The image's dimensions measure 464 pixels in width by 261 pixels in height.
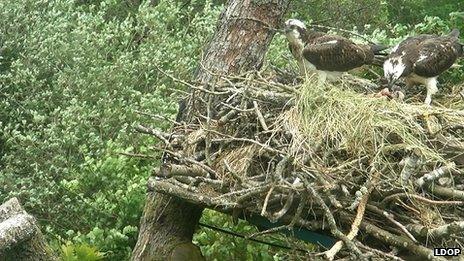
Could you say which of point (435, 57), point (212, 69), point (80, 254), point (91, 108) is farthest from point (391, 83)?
point (91, 108)

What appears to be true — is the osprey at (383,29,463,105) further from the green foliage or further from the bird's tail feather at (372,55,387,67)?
the green foliage

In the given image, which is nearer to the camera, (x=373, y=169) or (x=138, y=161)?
(x=373, y=169)

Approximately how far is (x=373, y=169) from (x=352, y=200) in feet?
0.66

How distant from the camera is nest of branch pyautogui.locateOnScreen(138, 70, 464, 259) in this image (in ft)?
14.9

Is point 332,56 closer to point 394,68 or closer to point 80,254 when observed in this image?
point 394,68

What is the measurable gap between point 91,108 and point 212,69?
324 centimetres

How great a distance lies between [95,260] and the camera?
22.1 ft

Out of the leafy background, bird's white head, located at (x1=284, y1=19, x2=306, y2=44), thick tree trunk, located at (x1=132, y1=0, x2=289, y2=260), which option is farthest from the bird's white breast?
the leafy background

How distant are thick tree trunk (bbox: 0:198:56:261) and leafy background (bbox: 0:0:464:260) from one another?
1987 mm

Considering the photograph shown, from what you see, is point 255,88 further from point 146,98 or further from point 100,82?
point 100,82

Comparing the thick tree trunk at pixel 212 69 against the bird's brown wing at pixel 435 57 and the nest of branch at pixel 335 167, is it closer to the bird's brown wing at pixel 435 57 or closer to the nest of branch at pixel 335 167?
the nest of branch at pixel 335 167

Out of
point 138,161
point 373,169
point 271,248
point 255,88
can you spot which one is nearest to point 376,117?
point 373,169

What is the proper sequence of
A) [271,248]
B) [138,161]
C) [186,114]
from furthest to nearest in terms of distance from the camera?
[138,161], [271,248], [186,114]

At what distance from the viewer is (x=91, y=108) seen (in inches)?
368
